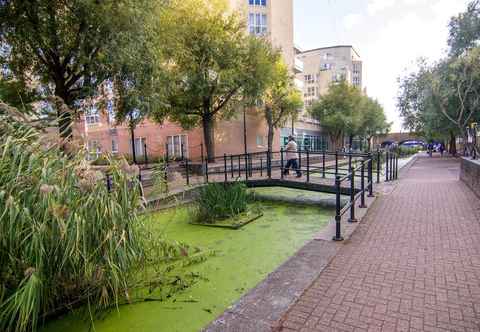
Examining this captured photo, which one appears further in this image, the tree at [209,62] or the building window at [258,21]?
the building window at [258,21]

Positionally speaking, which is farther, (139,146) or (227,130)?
(139,146)

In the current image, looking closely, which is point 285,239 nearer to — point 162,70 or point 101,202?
point 101,202

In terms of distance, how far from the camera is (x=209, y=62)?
1576 cm

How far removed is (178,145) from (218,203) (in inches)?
630

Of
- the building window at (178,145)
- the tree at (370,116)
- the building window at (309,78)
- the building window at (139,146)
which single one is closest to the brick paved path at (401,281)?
the building window at (178,145)

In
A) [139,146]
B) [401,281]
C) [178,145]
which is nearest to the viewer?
[401,281]

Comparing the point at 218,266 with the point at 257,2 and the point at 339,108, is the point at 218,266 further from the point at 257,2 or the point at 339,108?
the point at 339,108

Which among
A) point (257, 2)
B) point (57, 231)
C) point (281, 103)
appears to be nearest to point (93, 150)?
point (57, 231)

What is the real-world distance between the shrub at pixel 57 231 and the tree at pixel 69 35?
4.42 m

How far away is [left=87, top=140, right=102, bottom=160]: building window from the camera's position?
11.3 feet

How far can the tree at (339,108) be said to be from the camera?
108 ft

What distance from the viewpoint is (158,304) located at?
338 cm

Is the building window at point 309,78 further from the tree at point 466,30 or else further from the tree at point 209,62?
the tree at point 209,62

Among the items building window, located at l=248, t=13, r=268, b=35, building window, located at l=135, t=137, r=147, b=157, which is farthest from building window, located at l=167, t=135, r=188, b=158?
building window, located at l=248, t=13, r=268, b=35
